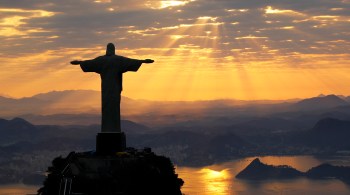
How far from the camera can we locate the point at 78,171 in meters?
22.2

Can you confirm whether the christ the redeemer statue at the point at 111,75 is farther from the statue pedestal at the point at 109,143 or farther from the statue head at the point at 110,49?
the statue pedestal at the point at 109,143

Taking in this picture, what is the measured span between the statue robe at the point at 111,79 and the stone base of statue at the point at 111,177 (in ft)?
7.26

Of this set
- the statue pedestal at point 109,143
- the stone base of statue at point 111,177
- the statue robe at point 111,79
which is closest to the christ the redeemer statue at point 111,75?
the statue robe at point 111,79

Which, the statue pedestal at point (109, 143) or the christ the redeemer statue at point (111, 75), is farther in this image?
the christ the redeemer statue at point (111, 75)

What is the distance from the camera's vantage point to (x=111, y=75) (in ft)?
80.1

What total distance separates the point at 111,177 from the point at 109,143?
2472 mm

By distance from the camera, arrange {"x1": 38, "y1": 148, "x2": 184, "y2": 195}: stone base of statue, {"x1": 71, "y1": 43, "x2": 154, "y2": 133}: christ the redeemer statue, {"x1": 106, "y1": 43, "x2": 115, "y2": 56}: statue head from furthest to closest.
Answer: {"x1": 106, "y1": 43, "x2": 115, "y2": 56}: statue head → {"x1": 71, "y1": 43, "x2": 154, "y2": 133}: christ the redeemer statue → {"x1": 38, "y1": 148, "x2": 184, "y2": 195}: stone base of statue

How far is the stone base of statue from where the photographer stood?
21594 mm

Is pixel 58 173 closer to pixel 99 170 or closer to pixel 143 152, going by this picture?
pixel 99 170

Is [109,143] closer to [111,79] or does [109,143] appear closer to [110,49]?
[111,79]

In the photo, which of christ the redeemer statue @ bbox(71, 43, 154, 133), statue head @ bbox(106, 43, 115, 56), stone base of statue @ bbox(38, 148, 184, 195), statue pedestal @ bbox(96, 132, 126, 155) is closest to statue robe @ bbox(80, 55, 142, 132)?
christ the redeemer statue @ bbox(71, 43, 154, 133)

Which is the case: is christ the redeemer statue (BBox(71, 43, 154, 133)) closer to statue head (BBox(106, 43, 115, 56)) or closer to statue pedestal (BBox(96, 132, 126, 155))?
statue head (BBox(106, 43, 115, 56))

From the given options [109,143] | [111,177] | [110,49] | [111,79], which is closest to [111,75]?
[111,79]

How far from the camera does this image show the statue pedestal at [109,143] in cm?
2375
